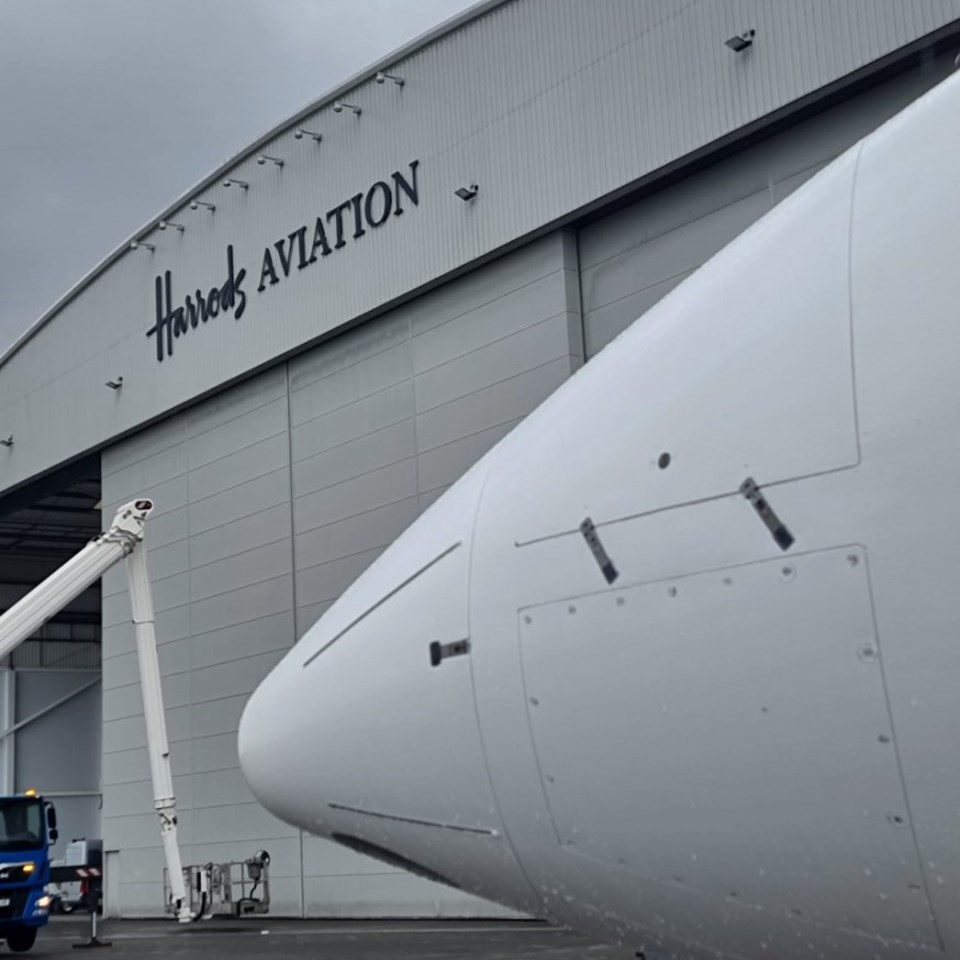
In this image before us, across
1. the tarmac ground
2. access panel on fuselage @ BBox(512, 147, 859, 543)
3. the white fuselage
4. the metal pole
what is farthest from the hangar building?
the white fuselage

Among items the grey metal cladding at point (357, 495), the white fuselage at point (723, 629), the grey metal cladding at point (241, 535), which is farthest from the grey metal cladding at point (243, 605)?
the white fuselage at point (723, 629)

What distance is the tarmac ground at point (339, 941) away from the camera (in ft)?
49.3

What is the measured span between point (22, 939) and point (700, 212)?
1314cm

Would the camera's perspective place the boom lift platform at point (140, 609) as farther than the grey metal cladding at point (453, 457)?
Yes

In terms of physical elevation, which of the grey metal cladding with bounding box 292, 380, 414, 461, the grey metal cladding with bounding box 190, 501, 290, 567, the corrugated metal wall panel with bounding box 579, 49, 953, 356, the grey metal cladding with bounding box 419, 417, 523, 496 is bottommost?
the grey metal cladding with bounding box 190, 501, 290, 567

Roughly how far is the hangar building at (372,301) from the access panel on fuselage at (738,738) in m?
12.1

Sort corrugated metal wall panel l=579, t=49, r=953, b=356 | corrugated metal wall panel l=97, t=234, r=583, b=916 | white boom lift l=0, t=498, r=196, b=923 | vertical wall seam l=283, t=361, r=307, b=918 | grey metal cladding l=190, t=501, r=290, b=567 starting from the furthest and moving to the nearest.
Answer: grey metal cladding l=190, t=501, r=290, b=567 < vertical wall seam l=283, t=361, r=307, b=918 < white boom lift l=0, t=498, r=196, b=923 < corrugated metal wall panel l=97, t=234, r=583, b=916 < corrugated metal wall panel l=579, t=49, r=953, b=356

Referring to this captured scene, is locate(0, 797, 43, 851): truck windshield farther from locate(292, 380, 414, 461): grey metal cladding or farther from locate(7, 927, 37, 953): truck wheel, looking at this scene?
locate(292, 380, 414, 461): grey metal cladding

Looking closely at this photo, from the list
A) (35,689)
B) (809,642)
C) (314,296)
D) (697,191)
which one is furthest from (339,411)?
(35,689)

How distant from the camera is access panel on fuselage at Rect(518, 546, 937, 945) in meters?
3.38

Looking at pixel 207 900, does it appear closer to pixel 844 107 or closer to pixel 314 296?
pixel 314 296

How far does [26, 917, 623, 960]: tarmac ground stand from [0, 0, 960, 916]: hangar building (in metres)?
0.75

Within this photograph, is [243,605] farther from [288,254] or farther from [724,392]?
[724,392]

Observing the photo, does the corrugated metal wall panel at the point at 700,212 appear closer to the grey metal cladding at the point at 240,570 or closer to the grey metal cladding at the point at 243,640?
the grey metal cladding at the point at 240,570
